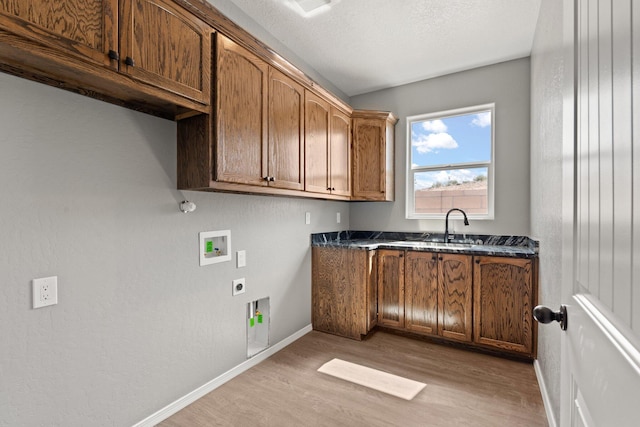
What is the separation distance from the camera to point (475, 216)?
3.34 meters

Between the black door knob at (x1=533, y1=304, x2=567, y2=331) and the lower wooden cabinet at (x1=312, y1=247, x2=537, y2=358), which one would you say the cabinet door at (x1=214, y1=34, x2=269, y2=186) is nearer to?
the lower wooden cabinet at (x1=312, y1=247, x2=537, y2=358)

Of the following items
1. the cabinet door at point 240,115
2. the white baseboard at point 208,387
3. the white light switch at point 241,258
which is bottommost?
the white baseboard at point 208,387

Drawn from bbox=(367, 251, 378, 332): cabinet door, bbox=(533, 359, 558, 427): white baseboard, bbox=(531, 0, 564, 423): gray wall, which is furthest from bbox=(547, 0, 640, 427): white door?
bbox=(367, 251, 378, 332): cabinet door

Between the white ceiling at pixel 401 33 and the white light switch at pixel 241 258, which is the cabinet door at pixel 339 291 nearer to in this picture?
the white light switch at pixel 241 258

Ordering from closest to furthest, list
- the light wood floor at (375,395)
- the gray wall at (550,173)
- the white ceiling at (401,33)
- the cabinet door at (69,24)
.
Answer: the cabinet door at (69,24) < the gray wall at (550,173) < the light wood floor at (375,395) < the white ceiling at (401,33)

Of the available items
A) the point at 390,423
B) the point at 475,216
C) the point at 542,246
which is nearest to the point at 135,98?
the point at 390,423

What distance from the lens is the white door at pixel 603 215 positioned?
46cm

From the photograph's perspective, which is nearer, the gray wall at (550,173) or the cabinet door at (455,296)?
the gray wall at (550,173)

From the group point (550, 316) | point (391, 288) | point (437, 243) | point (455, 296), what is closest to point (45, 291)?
point (550, 316)

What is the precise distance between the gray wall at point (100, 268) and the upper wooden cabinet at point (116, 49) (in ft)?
0.57

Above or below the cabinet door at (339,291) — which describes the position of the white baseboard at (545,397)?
below

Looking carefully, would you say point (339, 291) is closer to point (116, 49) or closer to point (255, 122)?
point (255, 122)

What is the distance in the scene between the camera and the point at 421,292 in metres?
2.98

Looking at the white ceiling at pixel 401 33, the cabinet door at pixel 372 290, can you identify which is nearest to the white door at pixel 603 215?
the white ceiling at pixel 401 33
